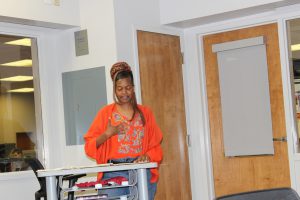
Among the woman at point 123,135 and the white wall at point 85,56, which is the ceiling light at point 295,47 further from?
the woman at point 123,135

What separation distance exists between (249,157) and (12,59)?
254cm

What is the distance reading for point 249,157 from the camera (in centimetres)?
585

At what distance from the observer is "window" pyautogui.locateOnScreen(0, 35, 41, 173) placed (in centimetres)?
536

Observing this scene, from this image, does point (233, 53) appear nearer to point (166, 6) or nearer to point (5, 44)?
point (166, 6)

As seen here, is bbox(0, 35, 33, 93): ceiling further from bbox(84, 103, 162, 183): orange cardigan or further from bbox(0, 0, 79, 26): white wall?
bbox(84, 103, 162, 183): orange cardigan

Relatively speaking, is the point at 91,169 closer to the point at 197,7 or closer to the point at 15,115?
the point at 15,115

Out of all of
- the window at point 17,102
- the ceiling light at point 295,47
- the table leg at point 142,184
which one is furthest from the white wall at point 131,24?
the table leg at point 142,184

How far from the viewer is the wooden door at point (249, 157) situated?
5.66 m

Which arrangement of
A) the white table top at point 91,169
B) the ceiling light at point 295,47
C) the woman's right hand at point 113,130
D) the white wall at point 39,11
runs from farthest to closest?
the ceiling light at point 295,47 → the white wall at point 39,11 → the woman's right hand at point 113,130 → the white table top at point 91,169

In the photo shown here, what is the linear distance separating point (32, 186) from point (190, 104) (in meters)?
1.90

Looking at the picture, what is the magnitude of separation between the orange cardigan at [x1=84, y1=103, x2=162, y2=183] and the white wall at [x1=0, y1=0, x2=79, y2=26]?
1.62 m

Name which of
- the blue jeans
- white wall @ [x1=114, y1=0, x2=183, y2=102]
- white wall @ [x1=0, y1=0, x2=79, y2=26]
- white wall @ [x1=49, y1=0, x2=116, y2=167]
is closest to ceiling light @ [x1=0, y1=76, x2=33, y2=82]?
white wall @ [x1=49, y1=0, x2=116, y2=167]

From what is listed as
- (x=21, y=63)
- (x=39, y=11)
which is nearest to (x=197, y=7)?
(x=39, y=11)

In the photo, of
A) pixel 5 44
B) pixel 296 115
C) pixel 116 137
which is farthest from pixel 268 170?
pixel 5 44
